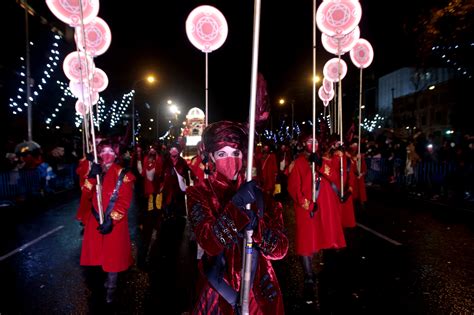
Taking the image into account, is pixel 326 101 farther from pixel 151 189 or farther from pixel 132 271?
pixel 132 271

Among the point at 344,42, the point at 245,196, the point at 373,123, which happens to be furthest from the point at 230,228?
the point at 373,123

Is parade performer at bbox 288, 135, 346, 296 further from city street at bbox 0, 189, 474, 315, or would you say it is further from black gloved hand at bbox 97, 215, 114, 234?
black gloved hand at bbox 97, 215, 114, 234

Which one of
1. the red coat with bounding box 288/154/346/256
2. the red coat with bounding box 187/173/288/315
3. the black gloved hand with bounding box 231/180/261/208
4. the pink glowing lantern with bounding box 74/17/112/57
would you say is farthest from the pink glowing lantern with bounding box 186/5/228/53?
the black gloved hand with bounding box 231/180/261/208

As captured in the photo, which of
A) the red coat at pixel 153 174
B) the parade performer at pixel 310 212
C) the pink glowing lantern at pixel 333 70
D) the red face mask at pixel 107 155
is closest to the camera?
the red face mask at pixel 107 155

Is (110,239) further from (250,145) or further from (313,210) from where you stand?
(250,145)

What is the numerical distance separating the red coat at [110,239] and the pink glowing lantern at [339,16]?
159 inches

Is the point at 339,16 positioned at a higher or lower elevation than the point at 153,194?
higher

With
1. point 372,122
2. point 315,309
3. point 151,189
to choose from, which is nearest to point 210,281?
point 315,309

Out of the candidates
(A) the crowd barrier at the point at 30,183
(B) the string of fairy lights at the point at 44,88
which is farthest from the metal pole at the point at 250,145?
(B) the string of fairy lights at the point at 44,88

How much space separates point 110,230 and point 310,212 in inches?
96.3

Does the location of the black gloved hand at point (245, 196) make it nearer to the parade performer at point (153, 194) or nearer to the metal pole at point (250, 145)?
the metal pole at point (250, 145)

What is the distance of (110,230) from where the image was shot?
433 cm

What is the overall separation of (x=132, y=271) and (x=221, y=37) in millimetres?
4548

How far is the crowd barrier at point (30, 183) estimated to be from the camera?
464 inches
